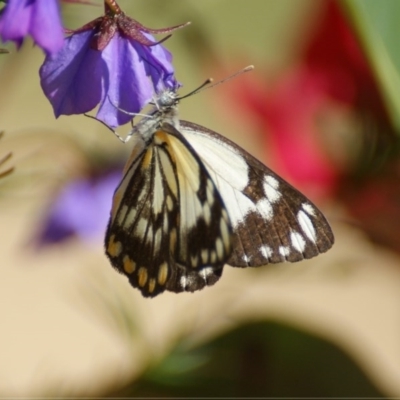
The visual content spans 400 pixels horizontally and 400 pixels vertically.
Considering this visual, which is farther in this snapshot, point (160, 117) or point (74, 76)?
point (160, 117)

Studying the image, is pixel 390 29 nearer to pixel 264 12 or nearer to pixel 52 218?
pixel 52 218

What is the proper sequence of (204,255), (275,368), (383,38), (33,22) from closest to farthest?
(33,22) < (204,255) < (383,38) < (275,368)

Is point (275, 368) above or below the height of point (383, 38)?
below

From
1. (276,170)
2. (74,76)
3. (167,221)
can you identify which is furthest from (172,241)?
(276,170)

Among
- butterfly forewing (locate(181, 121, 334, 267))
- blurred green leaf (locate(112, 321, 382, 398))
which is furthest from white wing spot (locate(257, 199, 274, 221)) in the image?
blurred green leaf (locate(112, 321, 382, 398))

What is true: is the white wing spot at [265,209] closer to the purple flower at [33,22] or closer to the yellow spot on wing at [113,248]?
the yellow spot on wing at [113,248]

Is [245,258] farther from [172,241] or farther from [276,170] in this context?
[276,170]
